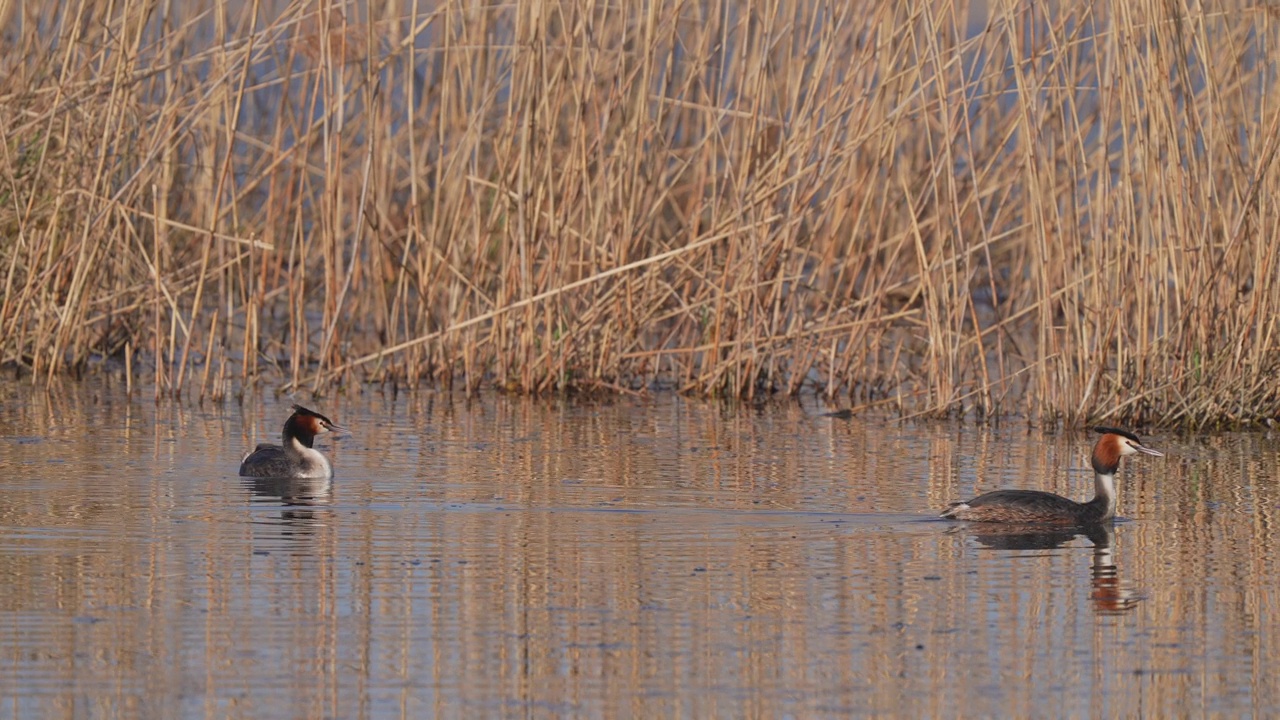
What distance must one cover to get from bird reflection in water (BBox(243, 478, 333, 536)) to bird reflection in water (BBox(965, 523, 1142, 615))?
2378 millimetres

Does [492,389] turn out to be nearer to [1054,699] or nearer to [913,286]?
[913,286]

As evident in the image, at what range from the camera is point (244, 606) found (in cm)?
656

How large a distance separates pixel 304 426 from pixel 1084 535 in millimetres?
3509

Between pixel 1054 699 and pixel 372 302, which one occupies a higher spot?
pixel 372 302

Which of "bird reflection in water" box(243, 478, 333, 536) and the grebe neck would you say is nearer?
"bird reflection in water" box(243, 478, 333, 536)

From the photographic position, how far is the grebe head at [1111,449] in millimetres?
8938

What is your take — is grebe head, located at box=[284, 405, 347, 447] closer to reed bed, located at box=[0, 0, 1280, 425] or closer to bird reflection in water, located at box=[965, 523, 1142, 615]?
reed bed, located at box=[0, 0, 1280, 425]

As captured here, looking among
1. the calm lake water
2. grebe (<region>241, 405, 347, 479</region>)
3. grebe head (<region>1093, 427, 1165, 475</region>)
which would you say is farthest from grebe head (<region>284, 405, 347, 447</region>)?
grebe head (<region>1093, 427, 1165, 475</region>)

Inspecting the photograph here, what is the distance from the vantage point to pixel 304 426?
10008 millimetres

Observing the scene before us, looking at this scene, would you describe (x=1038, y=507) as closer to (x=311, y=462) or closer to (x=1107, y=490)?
(x=1107, y=490)

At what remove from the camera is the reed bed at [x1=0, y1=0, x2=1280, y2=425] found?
1085cm

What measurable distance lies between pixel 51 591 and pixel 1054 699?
295 cm

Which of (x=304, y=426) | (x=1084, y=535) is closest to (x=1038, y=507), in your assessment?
(x=1084, y=535)

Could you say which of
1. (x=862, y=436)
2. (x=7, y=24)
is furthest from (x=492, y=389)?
(x=7, y=24)
